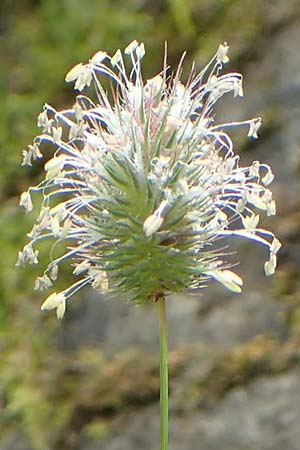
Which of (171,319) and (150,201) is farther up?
(171,319)

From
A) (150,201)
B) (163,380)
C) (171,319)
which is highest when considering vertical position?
(171,319)

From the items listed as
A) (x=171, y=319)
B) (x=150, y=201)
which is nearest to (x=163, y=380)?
(x=150, y=201)

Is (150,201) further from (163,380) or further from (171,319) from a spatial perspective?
(171,319)

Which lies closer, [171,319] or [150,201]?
[150,201]

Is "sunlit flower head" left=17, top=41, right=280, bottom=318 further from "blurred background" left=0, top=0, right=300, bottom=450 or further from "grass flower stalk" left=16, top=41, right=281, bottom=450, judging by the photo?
"blurred background" left=0, top=0, right=300, bottom=450

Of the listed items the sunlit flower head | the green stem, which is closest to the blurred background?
the sunlit flower head

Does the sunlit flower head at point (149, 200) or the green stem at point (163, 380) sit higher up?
the sunlit flower head at point (149, 200)

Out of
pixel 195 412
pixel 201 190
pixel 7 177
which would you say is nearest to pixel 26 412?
pixel 195 412

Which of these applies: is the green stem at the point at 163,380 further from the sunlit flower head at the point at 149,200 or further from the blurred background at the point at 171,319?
the blurred background at the point at 171,319

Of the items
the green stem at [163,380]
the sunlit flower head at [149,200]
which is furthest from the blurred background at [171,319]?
the green stem at [163,380]
